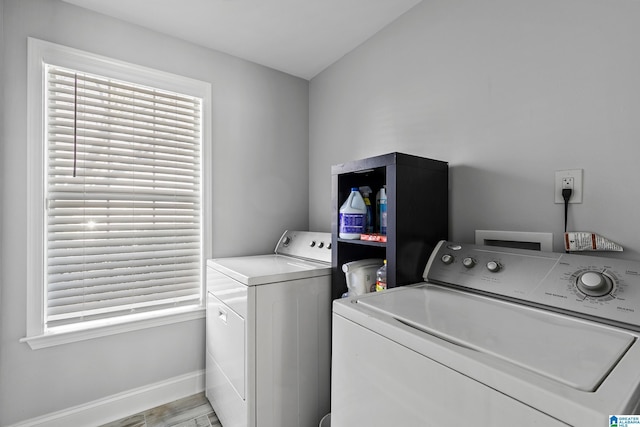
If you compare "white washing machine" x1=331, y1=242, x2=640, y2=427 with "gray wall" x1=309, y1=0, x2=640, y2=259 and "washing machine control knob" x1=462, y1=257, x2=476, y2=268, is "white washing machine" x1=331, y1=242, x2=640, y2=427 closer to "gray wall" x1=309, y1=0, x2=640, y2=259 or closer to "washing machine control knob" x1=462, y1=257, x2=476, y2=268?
"washing machine control knob" x1=462, y1=257, x2=476, y2=268

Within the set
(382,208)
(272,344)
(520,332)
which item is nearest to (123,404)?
(272,344)

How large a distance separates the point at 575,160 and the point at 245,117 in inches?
78.5

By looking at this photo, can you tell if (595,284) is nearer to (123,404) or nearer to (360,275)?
(360,275)

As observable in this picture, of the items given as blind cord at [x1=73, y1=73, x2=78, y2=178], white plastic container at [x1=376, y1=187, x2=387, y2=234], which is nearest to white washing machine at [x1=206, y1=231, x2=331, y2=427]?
white plastic container at [x1=376, y1=187, x2=387, y2=234]

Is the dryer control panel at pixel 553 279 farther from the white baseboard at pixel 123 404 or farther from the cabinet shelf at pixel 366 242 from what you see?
the white baseboard at pixel 123 404

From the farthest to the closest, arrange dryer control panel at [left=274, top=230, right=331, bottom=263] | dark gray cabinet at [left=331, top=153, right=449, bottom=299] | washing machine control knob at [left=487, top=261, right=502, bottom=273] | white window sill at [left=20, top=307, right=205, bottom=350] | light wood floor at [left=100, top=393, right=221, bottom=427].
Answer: dryer control panel at [left=274, top=230, right=331, bottom=263], light wood floor at [left=100, top=393, right=221, bottom=427], white window sill at [left=20, top=307, right=205, bottom=350], dark gray cabinet at [left=331, top=153, right=449, bottom=299], washing machine control knob at [left=487, top=261, right=502, bottom=273]

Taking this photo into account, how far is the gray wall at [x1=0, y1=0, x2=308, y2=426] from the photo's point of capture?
1486 millimetres

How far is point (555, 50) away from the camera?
112 cm

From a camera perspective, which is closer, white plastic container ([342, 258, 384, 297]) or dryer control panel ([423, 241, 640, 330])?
dryer control panel ([423, 241, 640, 330])

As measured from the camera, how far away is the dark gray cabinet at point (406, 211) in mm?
1210

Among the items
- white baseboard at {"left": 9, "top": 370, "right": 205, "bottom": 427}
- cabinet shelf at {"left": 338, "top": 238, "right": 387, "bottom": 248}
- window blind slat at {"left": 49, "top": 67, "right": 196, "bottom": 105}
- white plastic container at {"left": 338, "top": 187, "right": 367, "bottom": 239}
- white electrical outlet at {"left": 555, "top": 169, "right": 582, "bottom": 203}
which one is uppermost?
window blind slat at {"left": 49, "top": 67, "right": 196, "bottom": 105}

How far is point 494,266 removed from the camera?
109 centimetres

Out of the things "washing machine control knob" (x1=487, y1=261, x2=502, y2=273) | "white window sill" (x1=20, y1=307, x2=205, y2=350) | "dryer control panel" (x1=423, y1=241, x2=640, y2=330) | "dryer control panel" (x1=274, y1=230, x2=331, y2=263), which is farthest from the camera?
"dryer control panel" (x1=274, y1=230, x2=331, y2=263)

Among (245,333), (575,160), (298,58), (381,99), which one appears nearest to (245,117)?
(298,58)
